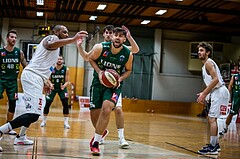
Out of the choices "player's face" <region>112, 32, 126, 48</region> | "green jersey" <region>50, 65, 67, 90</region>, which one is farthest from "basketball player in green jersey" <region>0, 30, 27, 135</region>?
"player's face" <region>112, 32, 126, 48</region>

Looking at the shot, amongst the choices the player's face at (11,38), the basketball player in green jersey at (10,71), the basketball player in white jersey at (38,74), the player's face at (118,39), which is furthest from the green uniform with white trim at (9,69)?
the player's face at (118,39)

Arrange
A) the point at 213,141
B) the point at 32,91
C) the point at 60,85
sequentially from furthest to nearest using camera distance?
the point at 60,85, the point at 213,141, the point at 32,91

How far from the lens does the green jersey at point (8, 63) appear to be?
780 centimetres

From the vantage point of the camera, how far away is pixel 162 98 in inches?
1108

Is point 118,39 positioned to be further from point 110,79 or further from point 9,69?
point 9,69

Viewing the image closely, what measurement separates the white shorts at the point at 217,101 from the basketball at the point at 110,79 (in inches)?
77.3

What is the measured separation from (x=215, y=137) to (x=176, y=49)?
2217cm

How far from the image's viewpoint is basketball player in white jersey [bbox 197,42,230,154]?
6420 millimetres

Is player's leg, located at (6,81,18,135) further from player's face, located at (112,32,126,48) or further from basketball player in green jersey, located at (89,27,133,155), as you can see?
player's face, located at (112,32,126,48)

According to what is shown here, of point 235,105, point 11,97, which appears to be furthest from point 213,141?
point 235,105

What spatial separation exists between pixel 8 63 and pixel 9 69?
12cm

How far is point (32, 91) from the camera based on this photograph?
5527 mm

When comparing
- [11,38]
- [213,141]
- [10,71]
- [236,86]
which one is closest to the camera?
[213,141]

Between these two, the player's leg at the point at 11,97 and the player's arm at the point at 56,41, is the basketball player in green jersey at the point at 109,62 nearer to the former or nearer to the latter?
the player's arm at the point at 56,41
